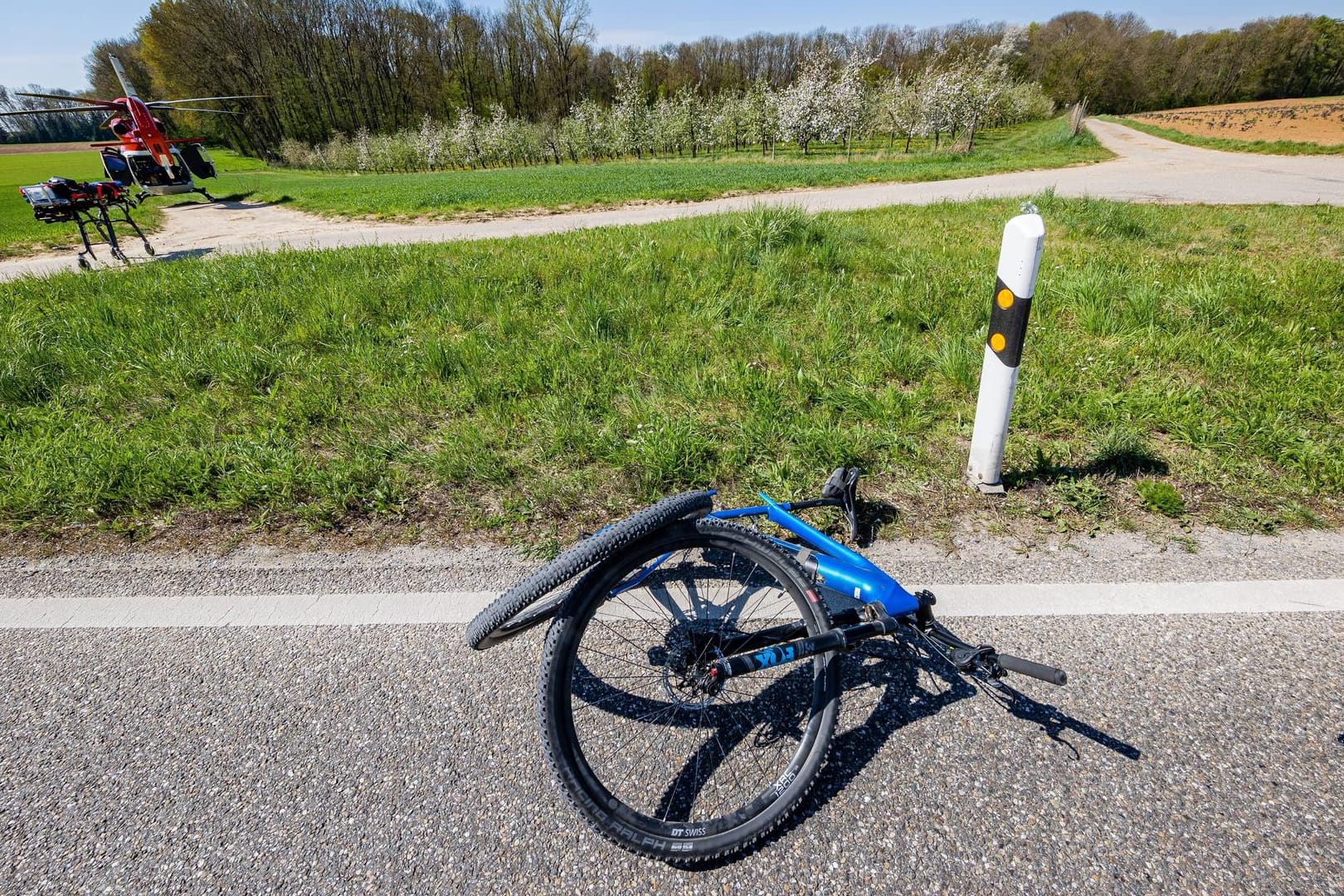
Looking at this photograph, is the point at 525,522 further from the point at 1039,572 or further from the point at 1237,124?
the point at 1237,124

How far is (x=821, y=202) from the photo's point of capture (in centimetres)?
1427

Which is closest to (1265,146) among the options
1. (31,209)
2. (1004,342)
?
(1004,342)

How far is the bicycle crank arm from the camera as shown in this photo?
1867 millimetres

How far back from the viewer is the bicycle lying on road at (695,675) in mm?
1724

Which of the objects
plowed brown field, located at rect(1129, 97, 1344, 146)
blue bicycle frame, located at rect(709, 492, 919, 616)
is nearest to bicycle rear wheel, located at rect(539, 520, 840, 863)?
blue bicycle frame, located at rect(709, 492, 919, 616)

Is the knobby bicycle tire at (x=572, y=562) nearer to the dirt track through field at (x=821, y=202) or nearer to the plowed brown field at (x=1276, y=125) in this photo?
the dirt track through field at (x=821, y=202)

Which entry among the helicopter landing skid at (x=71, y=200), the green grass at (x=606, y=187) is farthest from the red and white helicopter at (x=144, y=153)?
the helicopter landing skid at (x=71, y=200)

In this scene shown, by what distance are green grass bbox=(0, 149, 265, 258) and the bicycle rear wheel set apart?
16645 millimetres

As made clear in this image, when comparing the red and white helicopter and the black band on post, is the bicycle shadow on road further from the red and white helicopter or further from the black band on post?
the red and white helicopter

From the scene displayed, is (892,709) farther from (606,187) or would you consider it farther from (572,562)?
(606,187)

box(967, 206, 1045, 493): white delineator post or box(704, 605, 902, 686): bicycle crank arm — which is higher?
box(967, 206, 1045, 493): white delineator post

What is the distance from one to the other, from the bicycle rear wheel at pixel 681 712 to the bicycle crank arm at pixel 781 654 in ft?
0.22

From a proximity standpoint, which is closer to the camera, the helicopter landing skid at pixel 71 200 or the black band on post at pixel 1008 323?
the black band on post at pixel 1008 323

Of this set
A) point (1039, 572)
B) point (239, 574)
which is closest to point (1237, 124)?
point (1039, 572)
